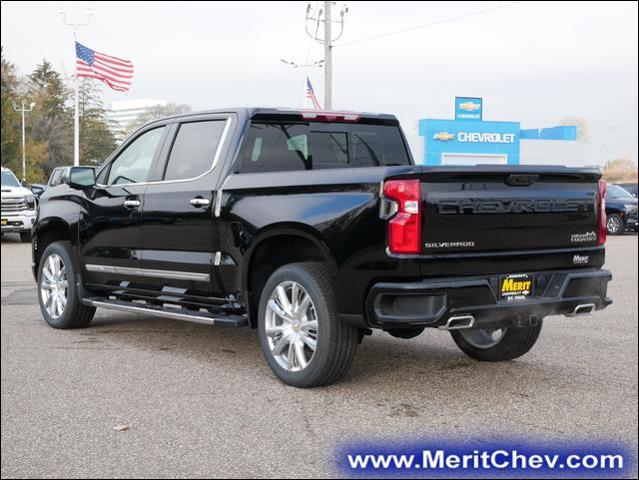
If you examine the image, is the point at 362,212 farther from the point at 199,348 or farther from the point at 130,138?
the point at 130,138

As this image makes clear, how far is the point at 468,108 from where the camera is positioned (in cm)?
777

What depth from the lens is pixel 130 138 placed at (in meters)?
7.52

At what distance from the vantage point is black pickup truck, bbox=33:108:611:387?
507cm

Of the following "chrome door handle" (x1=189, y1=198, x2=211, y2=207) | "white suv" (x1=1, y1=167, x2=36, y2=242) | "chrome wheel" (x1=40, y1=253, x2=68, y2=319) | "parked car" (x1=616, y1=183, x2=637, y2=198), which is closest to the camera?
"chrome door handle" (x1=189, y1=198, x2=211, y2=207)

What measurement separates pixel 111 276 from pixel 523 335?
357 cm

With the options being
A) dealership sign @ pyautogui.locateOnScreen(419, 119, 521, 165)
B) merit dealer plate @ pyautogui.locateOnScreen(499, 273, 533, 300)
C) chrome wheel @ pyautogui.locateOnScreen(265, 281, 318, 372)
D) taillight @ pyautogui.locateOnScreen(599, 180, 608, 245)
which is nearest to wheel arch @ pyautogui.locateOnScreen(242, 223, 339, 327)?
chrome wheel @ pyautogui.locateOnScreen(265, 281, 318, 372)

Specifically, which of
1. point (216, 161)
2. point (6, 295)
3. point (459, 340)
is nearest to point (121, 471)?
point (216, 161)

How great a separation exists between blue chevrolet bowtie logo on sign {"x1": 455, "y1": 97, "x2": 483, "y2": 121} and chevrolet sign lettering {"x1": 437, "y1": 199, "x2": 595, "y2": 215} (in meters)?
1.88

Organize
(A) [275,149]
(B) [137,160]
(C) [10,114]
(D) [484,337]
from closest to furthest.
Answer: (A) [275,149]
(D) [484,337]
(B) [137,160]
(C) [10,114]

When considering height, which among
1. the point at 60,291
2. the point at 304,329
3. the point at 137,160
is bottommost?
the point at 60,291

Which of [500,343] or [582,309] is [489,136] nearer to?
[500,343]

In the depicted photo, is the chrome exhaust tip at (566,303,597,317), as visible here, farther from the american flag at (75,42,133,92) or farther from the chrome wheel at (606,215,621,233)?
the chrome wheel at (606,215,621,233)

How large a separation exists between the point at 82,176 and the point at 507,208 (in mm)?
4068

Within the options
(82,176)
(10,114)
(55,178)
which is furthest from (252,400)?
(10,114)
